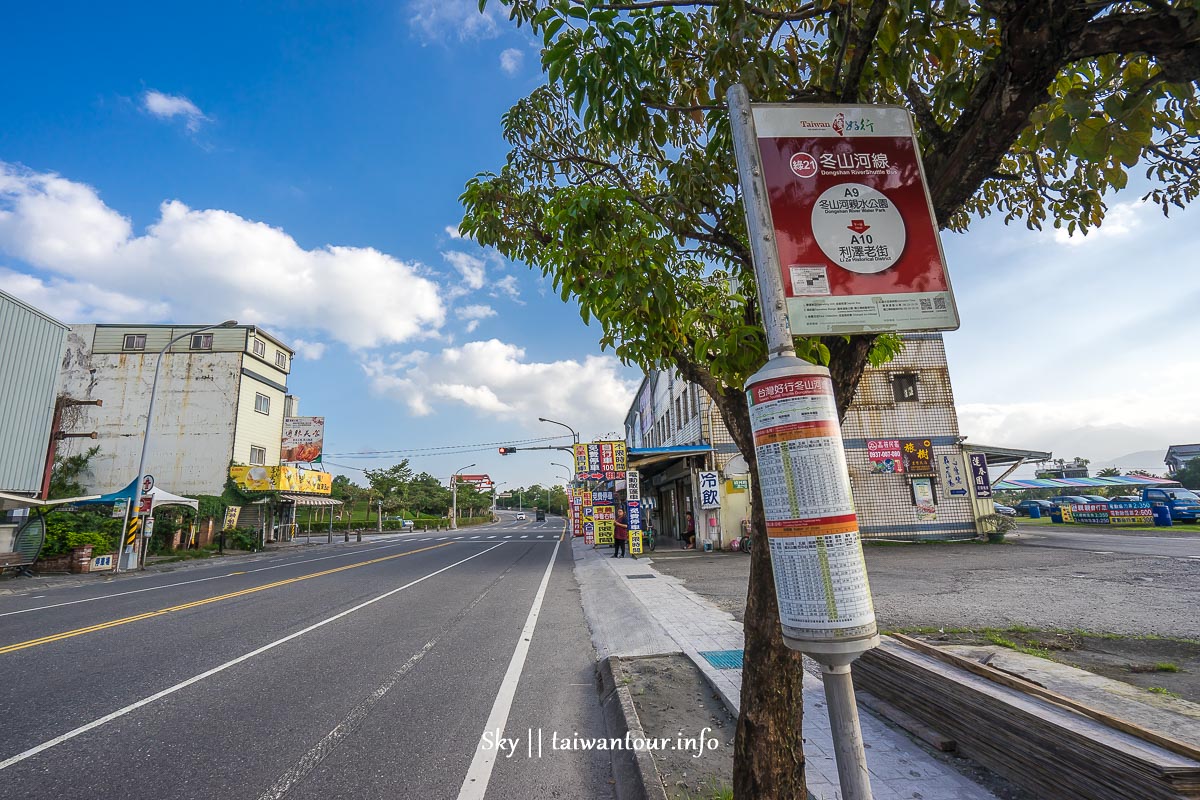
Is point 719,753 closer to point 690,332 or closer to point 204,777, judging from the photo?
point 690,332

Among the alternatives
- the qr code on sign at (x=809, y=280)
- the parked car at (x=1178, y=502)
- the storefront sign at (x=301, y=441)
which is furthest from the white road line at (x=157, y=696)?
the parked car at (x=1178, y=502)

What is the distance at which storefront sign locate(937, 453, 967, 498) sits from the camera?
21156 mm

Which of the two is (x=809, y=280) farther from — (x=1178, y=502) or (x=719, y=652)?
(x=1178, y=502)

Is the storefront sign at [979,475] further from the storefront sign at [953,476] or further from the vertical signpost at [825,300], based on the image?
the vertical signpost at [825,300]

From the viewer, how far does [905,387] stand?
72.8 feet

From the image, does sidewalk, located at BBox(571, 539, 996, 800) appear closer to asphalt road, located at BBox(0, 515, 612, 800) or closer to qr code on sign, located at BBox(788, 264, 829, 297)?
asphalt road, located at BBox(0, 515, 612, 800)

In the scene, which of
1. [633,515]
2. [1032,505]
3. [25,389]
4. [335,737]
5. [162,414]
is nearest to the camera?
[335,737]

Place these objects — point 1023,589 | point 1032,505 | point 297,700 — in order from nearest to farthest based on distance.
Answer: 1. point 297,700
2. point 1023,589
3. point 1032,505

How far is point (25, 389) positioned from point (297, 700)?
2488 cm

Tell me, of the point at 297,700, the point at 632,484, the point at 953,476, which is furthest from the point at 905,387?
the point at 297,700

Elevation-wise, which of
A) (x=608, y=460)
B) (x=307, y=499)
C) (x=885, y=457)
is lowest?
(x=307, y=499)

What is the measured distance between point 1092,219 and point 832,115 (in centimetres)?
299

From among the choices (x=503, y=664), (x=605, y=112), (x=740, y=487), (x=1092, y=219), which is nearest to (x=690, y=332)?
(x=605, y=112)

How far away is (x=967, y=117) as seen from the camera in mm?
2230
